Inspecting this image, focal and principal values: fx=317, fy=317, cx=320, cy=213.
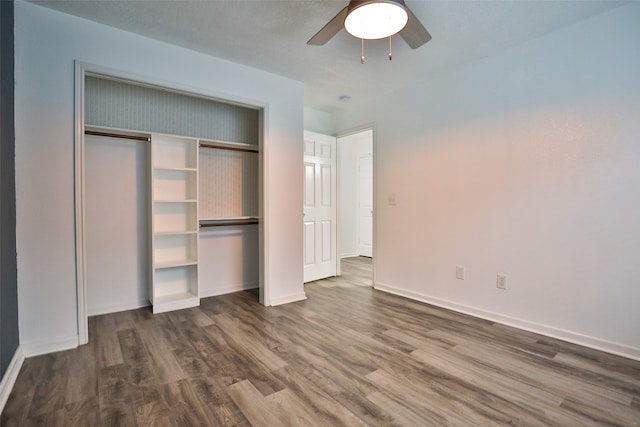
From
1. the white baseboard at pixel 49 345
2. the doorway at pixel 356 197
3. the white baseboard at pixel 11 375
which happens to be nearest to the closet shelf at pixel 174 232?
the white baseboard at pixel 49 345

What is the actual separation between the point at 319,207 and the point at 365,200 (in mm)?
2608

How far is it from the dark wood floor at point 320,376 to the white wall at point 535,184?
33cm

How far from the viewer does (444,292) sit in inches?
132

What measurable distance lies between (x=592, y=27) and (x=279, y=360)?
3.36 metres

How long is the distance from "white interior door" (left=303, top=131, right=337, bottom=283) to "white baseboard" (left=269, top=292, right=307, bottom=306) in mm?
674

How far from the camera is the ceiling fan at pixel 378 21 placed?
181 cm

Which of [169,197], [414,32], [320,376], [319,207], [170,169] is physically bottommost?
[320,376]

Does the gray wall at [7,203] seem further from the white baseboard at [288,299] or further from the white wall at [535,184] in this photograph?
the white wall at [535,184]

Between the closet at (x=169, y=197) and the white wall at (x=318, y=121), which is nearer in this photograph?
the closet at (x=169, y=197)

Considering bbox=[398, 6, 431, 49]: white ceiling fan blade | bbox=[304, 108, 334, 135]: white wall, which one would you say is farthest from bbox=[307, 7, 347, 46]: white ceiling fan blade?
bbox=[304, 108, 334, 135]: white wall

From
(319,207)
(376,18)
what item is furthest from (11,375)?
(319,207)

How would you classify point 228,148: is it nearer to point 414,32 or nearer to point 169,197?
point 169,197

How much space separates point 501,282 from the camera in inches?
115

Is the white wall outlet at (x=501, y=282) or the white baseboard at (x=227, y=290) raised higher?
the white wall outlet at (x=501, y=282)
